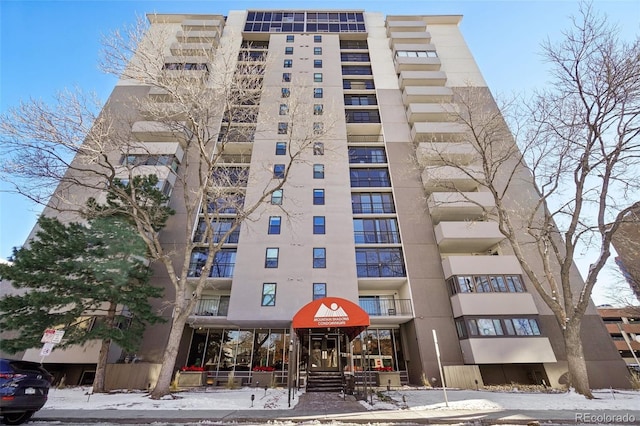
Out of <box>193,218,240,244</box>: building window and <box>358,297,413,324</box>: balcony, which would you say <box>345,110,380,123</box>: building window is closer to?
<box>193,218,240,244</box>: building window

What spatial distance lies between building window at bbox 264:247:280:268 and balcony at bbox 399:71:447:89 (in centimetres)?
2167

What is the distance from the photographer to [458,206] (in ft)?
67.6

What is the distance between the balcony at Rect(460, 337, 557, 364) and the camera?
50.8 ft

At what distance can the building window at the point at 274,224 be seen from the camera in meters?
20.5

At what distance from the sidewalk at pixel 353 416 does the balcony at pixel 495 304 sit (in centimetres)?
783

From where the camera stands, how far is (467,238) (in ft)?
63.3

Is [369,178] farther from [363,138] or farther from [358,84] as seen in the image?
[358,84]

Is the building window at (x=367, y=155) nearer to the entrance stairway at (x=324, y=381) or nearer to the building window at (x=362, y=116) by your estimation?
the building window at (x=362, y=116)

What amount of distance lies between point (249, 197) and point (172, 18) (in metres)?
29.7

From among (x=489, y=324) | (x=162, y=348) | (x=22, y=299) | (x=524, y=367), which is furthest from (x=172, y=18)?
(x=524, y=367)

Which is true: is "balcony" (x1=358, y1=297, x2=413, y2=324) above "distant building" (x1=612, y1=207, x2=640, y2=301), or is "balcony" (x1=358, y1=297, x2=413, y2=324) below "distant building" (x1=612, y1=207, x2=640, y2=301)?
below

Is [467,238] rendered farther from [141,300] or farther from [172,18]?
[172,18]

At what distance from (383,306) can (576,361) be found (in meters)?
10.5

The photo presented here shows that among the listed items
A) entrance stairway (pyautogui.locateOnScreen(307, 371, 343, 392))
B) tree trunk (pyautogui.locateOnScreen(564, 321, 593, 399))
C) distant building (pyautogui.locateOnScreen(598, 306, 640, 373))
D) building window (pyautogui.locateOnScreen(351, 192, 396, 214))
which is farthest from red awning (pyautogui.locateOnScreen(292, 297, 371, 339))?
distant building (pyautogui.locateOnScreen(598, 306, 640, 373))
